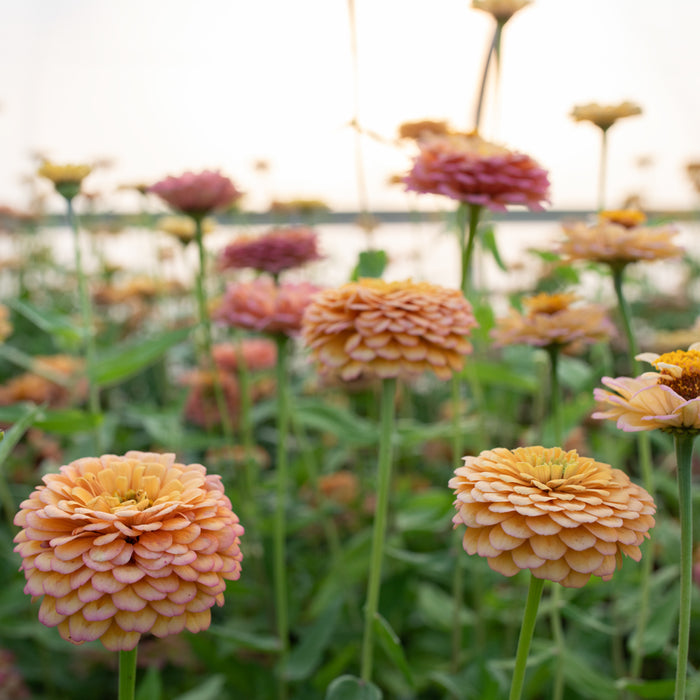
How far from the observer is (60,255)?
6.75 ft

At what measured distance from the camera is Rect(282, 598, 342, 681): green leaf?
63 centimetres

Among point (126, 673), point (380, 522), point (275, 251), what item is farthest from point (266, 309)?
point (126, 673)

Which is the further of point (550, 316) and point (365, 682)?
point (550, 316)

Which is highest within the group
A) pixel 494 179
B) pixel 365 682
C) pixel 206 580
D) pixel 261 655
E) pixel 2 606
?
pixel 494 179

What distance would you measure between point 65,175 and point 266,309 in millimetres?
236

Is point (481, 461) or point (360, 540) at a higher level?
point (481, 461)

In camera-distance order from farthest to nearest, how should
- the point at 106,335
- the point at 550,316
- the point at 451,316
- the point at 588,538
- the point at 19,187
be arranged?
the point at 19,187, the point at 106,335, the point at 550,316, the point at 451,316, the point at 588,538

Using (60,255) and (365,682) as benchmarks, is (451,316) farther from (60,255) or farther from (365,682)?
(60,255)

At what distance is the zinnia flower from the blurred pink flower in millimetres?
350

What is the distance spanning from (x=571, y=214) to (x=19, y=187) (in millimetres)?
1576

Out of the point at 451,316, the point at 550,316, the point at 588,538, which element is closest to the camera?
the point at 588,538

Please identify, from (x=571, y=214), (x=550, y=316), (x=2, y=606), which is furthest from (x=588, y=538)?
(x=571, y=214)

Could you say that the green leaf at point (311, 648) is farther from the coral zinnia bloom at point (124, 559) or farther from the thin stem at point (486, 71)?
the thin stem at point (486, 71)

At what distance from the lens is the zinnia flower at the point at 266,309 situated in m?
0.60
